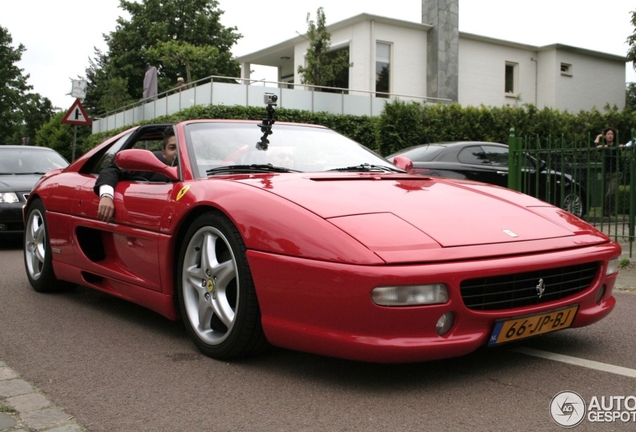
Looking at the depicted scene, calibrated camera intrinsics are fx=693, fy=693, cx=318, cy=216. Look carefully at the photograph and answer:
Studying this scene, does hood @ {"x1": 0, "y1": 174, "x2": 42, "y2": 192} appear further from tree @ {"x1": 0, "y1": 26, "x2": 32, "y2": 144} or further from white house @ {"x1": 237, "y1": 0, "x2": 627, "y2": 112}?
tree @ {"x1": 0, "y1": 26, "x2": 32, "y2": 144}

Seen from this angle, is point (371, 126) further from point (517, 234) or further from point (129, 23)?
point (129, 23)

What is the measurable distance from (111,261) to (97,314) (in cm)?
47

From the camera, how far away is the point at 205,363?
3293mm

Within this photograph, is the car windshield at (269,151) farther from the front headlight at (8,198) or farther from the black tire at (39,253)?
the front headlight at (8,198)

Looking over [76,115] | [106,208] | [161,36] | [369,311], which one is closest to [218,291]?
[369,311]

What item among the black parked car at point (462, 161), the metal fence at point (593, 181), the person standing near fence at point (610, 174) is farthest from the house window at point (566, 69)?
the person standing near fence at point (610, 174)

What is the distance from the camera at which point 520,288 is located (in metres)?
2.87

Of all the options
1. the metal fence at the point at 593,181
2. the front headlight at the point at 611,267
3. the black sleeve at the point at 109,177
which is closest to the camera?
the front headlight at the point at 611,267

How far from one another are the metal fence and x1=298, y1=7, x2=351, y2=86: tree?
15140 mm

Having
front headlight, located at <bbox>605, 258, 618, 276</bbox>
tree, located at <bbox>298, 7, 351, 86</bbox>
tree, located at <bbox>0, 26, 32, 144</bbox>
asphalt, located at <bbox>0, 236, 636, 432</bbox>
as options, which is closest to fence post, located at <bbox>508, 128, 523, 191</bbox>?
front headlight, located at <bbox>605, 258, 618, 276</bbox>

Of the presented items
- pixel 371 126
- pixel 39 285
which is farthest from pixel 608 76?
pixel 39 285

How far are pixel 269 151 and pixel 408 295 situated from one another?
1669mm

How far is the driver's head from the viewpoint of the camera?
4213 mm

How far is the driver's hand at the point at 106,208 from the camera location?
4.15m
